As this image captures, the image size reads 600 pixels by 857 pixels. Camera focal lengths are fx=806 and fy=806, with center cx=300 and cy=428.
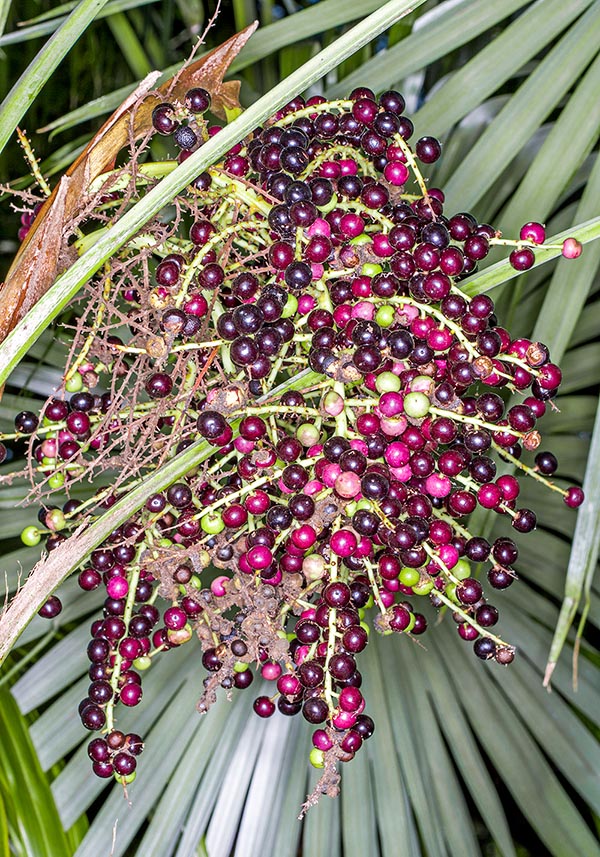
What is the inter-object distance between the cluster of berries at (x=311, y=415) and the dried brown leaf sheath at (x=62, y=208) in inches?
0.8

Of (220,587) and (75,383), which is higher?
(75,383)

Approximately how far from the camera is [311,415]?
1.66ft

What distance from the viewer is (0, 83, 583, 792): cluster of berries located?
1.61 feet

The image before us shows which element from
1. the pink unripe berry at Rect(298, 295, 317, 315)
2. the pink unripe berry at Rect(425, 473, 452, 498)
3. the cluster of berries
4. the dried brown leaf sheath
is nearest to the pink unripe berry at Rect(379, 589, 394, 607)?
the cluster of berries

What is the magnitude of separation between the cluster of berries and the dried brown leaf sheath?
0.07 ft

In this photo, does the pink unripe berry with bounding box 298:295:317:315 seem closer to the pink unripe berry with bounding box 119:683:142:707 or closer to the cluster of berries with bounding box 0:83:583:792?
the cluster of berries with bounding box 0:83:583:792

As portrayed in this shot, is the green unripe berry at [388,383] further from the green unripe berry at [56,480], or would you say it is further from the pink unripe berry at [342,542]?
the green unripe berry at [56,480]

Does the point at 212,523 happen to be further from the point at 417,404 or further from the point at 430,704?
the point at 430,704

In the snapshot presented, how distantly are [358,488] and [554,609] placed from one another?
53 cm

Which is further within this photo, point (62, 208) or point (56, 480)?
point (56, 480)

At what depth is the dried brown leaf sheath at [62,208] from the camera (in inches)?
18.8

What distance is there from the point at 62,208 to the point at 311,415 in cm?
19

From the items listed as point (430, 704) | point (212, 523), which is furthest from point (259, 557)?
point (430, 704)

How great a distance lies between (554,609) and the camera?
0.91 m
